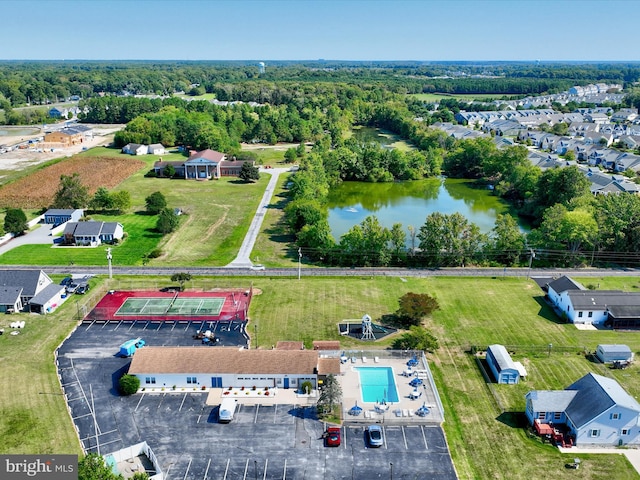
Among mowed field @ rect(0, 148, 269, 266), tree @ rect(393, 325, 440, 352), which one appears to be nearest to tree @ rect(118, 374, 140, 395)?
tree @ rect(393, 325, 440, 352)

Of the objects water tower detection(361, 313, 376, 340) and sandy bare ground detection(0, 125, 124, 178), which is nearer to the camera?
water tower detection(361, 313, 376, 340)

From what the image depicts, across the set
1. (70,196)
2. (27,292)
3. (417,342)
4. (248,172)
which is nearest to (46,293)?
(27,292)

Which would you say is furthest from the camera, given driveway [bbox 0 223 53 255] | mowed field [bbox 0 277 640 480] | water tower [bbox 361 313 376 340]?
driveway [bbox 0 223 53 255]

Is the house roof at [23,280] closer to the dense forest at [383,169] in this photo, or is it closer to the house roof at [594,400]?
the dense forest at [383,169]

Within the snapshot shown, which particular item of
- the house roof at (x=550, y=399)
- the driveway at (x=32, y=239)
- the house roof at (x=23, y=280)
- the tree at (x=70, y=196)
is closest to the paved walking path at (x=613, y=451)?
the house roof at (x=550, y=399)

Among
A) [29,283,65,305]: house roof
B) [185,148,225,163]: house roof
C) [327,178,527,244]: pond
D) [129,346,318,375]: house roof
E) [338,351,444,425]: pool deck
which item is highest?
[185,148,225,163]: house roof

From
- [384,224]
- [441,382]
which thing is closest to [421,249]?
[384,224]

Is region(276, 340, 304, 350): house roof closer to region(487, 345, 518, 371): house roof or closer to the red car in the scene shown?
the red car
